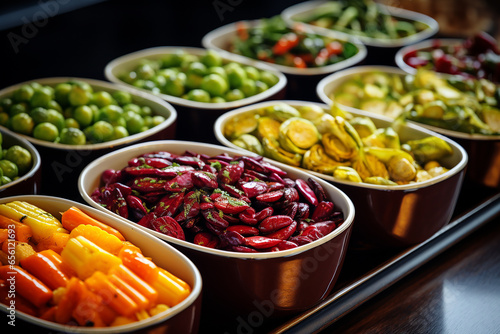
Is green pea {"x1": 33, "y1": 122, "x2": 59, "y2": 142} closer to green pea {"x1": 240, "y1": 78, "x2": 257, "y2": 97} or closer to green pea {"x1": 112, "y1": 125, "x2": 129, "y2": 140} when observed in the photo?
green pea {"x1": 112, "y1": 125, "x2": 129, "y2": 140}

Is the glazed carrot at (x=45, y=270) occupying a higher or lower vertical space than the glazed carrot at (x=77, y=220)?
lower

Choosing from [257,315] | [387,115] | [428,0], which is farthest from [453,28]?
[257,315]

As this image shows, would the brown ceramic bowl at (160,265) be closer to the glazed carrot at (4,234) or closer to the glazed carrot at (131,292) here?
the glazed carrot at (131,292)

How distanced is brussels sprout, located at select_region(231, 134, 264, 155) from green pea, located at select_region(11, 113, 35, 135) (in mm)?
736

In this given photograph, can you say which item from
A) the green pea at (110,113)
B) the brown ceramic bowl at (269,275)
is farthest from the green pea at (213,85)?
the brown ceramic bowl at (269,275)

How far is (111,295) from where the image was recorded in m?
1.15

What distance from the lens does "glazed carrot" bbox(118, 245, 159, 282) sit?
1.23m

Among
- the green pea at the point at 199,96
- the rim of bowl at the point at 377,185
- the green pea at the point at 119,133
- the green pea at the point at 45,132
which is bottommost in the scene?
the rim of bowl at the point at 377,185

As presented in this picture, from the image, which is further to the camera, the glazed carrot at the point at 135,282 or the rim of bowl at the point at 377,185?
the rim of bowl at the point at 377,185

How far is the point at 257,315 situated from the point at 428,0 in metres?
3.53

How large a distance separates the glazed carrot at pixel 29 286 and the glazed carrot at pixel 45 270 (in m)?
0.02

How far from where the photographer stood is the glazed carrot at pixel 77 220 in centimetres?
139

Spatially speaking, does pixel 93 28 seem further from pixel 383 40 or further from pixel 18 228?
pixel 18 228

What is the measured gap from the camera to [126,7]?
10.0 ft
